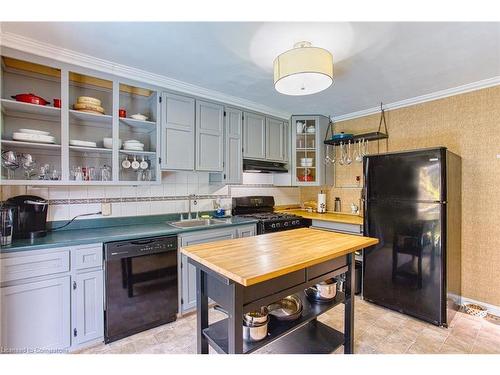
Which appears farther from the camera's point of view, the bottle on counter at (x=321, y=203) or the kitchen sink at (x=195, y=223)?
the bottle on counter at (x=321, y=203)

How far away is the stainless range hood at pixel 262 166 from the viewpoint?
3.34 meters

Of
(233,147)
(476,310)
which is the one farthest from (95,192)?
(476,310)

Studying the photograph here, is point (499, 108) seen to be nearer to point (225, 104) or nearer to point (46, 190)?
point (225, 104)

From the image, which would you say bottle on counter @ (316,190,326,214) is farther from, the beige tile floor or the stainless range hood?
the beige tile floor

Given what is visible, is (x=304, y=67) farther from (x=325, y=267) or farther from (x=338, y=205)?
(x=338, y=205)

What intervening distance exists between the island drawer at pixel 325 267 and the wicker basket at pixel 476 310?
6.26ft

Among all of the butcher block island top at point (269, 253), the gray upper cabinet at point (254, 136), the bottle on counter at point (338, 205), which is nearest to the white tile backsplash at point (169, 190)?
the gray upper cabinet at point (254, 136)

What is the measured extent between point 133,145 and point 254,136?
158cm

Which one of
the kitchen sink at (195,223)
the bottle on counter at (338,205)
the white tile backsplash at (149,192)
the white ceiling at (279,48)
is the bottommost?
the kitchen sink at (195,223)

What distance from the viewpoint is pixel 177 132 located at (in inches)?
106

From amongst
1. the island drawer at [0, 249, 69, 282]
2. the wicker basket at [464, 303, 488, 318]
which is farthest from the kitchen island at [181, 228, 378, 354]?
the wicker basket at [464, 303, 488, 318]

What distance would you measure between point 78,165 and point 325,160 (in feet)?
10.7

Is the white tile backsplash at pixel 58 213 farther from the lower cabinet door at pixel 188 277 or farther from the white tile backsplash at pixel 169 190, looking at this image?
the lower cabinet door at pixel 188 277

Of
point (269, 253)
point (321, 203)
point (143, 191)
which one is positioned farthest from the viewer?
point (321, 203)
